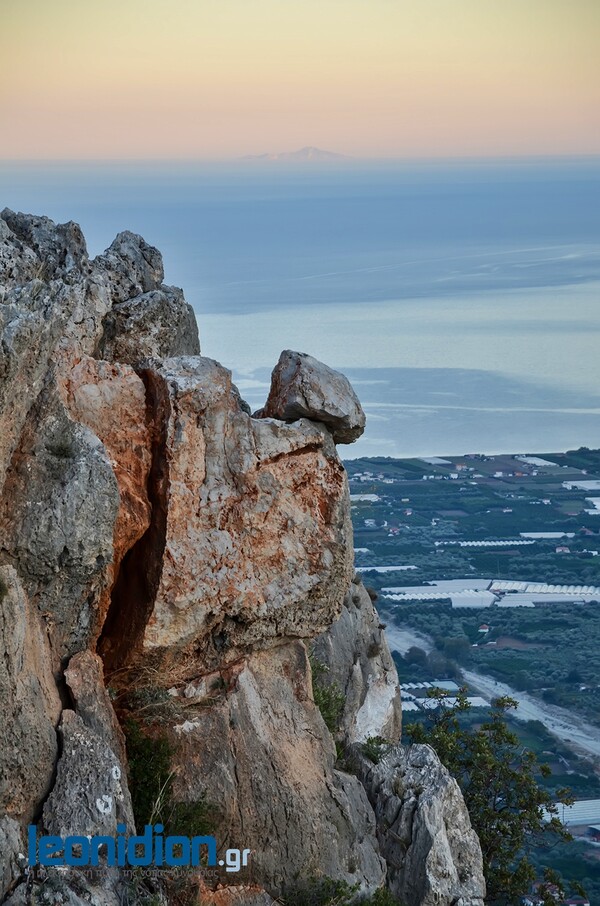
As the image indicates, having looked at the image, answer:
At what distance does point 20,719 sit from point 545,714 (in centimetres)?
3959

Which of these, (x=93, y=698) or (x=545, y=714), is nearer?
(x=93, y=698)

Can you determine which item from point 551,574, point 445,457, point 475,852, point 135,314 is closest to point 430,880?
point 475,852

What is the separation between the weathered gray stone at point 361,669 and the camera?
71.4 feet

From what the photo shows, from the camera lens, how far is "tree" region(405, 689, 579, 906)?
21016 mm

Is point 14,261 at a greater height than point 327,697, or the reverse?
point 14,261

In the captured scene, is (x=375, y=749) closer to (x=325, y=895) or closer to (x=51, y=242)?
(x=325, y=895)

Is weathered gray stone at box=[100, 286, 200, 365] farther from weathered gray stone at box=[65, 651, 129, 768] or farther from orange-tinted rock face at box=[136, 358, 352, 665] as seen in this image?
weathered gray stone at box=[65, 651, 129, 768]

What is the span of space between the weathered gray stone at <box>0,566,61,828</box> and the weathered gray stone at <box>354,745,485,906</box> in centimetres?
556

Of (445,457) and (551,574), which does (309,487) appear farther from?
(445,457)

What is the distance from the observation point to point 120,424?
1543 cm

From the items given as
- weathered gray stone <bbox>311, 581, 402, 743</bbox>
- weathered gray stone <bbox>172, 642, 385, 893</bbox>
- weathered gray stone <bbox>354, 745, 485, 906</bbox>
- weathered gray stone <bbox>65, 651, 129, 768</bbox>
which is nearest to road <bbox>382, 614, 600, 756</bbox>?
weathered gray stone <bbox>311, 581, 402, 743</bbox>

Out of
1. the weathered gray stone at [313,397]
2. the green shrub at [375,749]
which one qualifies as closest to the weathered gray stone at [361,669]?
the green shrub at [375,749]

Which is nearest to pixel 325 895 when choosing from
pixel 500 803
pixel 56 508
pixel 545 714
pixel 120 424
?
pixel 56 508

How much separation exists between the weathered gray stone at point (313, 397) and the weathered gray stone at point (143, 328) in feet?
5.18
